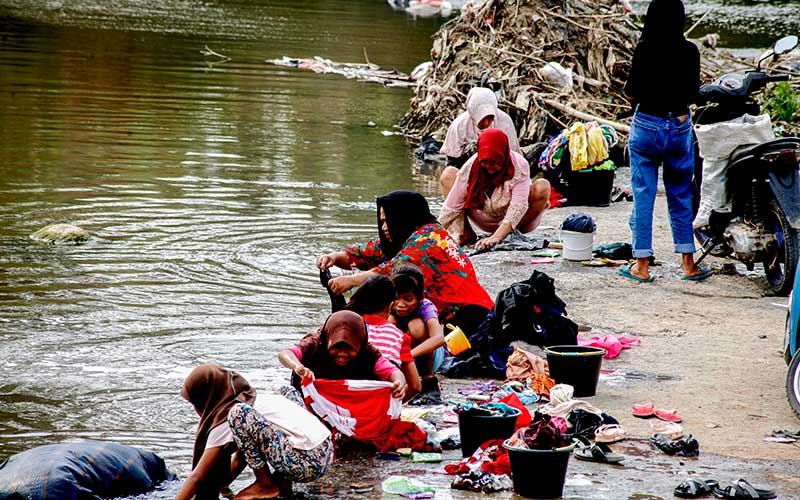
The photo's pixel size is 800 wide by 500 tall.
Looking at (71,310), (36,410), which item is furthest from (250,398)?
(71,310)

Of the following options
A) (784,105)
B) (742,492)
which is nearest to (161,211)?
(784,105)

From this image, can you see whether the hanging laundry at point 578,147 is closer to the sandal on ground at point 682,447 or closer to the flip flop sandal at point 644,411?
the flip flop sandal at point 644,411

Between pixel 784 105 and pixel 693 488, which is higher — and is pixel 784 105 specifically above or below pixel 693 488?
above

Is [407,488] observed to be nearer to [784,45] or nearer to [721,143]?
[721,143]

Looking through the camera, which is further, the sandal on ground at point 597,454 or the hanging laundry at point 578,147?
the hanging laundry at point 578,147

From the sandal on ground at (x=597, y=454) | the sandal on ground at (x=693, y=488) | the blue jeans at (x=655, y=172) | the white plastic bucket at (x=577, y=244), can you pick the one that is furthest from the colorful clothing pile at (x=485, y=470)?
the white plastic bucket at (x=577, y=244)

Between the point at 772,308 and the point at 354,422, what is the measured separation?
3.80 meters

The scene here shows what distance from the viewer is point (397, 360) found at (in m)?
5.95

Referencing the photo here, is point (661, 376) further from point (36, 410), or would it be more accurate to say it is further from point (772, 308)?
point (36, 410)

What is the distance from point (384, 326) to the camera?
20.0 feet

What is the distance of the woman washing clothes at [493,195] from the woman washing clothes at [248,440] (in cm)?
476

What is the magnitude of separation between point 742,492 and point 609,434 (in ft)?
2.95

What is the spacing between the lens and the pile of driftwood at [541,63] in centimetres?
1521

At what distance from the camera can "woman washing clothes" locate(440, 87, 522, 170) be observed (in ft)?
36.3
